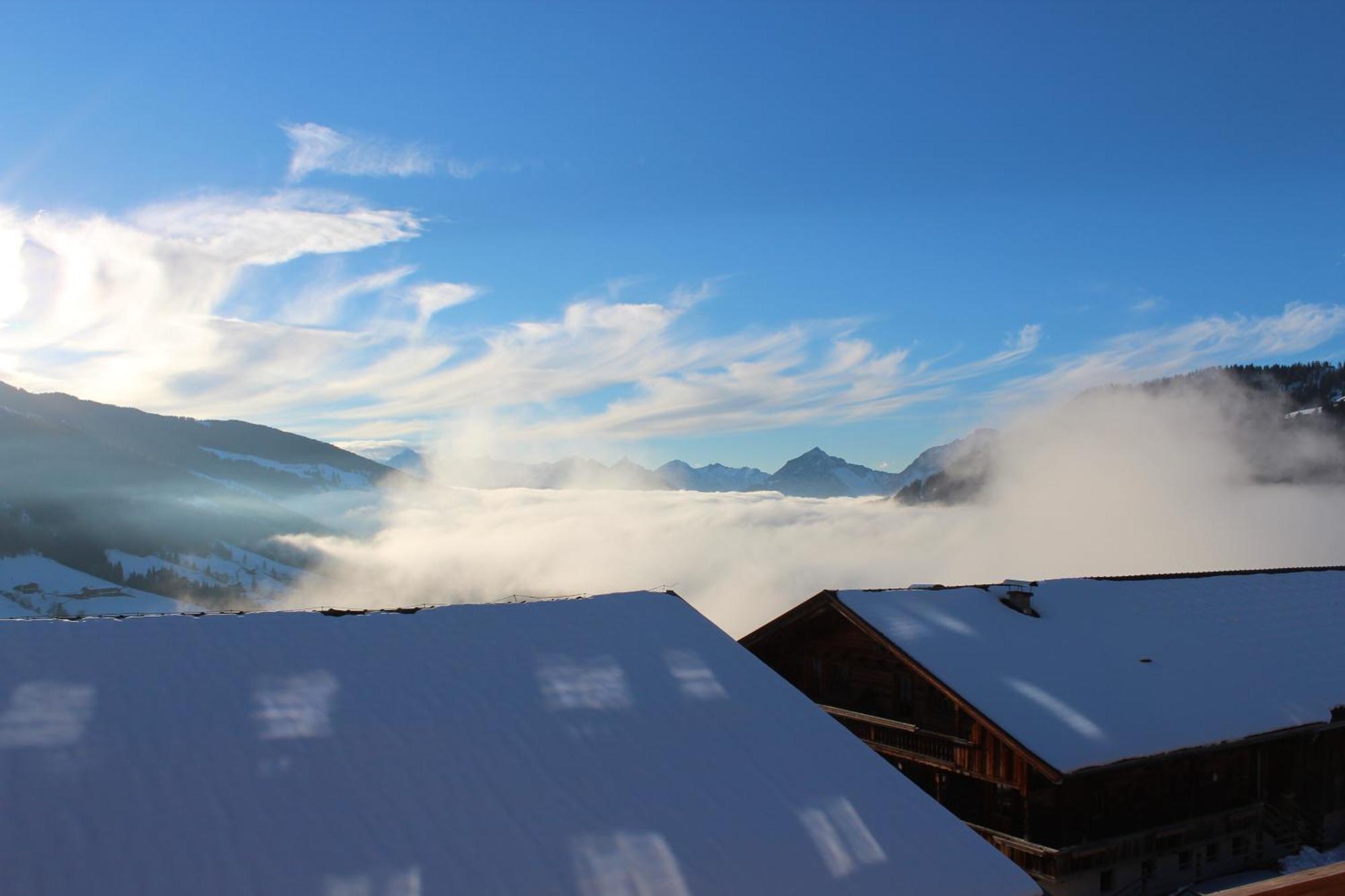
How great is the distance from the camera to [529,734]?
16.1 meters

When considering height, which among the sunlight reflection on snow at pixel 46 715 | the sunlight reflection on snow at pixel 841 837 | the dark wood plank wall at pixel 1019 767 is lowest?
the dark wood plank wall at pixel 1019 767

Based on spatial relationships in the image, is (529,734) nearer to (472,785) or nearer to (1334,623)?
(472,785)

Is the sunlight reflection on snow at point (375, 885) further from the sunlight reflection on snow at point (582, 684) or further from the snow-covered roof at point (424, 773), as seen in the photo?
the sunlight reflection on snow at point (582, 684)

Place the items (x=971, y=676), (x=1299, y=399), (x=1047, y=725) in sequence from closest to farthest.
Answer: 1. (x=1047, y=725)
2. (x=971, y=676)
3. (x=1299, y=399)

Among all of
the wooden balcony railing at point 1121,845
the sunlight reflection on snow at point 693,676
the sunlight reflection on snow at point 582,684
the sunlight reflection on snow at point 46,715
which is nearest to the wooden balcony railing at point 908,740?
the wooden balcony railing at point 1121,845

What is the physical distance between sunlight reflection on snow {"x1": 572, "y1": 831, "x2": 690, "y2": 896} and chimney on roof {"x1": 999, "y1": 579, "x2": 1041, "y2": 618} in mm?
18266

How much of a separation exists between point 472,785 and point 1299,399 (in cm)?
22130

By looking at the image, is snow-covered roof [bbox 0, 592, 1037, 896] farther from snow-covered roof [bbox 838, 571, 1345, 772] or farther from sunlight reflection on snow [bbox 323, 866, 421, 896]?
snow-covered roof [bbox 838, 571, 1345, 772]

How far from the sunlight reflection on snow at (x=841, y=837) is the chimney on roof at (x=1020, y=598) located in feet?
49.7

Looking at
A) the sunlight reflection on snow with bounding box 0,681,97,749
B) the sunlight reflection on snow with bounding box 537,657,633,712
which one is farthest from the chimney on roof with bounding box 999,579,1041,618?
the sunlight reflection on snow with bounding box 0,681,97,749

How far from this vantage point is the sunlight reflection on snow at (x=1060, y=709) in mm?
21766

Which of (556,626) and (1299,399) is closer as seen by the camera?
(556,626)

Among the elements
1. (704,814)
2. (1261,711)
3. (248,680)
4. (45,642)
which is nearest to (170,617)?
(45,642)

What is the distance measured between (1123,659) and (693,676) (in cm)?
1393
